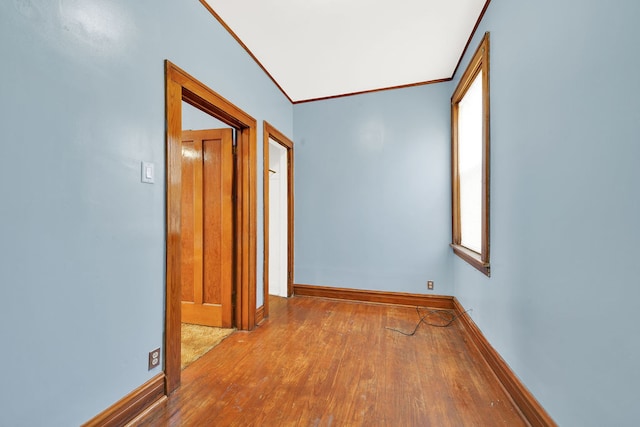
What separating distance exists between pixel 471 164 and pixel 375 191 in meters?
1.13

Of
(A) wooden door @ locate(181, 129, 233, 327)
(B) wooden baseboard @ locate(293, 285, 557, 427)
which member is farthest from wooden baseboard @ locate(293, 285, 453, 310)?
(A) wooden door @ locate(181, 129, 233, 327)

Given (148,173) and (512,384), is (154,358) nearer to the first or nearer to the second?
(148,173)

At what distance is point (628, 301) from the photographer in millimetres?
804

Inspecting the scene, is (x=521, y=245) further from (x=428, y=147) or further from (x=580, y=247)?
(x=428, y=147)

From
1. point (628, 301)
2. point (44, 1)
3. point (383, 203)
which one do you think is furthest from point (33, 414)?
point (383, 203)

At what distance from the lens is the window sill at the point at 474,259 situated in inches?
74.9

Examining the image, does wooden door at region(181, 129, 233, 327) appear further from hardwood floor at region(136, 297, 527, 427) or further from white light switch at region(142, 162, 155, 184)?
white light switch at region(142, 162, 155, 184)

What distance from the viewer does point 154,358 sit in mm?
1515

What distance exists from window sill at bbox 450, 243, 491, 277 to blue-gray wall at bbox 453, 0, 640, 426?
19 cm

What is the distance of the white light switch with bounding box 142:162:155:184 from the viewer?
1445 mm

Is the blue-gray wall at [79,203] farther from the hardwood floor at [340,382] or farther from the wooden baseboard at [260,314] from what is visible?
the wooden baseboard at [260,314]

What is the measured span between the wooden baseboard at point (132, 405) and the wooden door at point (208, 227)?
103cm

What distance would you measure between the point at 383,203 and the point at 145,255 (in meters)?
2.57

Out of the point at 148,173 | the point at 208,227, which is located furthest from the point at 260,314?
the point at 148,173
